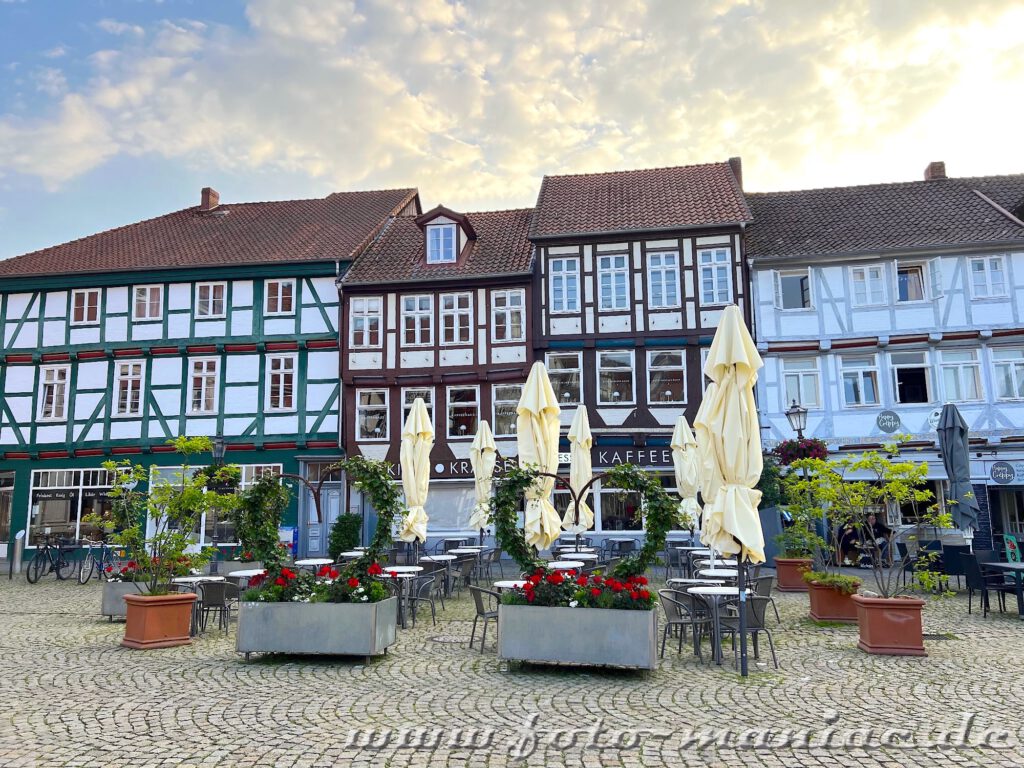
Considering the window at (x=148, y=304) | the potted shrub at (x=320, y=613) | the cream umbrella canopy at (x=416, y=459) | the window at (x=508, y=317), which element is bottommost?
the potted shrub at (x=320, y=613)

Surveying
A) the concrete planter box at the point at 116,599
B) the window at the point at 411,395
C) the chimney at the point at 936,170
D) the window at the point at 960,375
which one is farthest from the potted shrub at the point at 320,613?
the chimney at the point at 936,170

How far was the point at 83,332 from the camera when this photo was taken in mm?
25453

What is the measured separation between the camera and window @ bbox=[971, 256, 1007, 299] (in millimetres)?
21891

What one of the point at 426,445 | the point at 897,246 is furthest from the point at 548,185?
the point at 426,445

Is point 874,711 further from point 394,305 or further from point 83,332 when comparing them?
point 83,332

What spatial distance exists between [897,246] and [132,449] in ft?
75.8

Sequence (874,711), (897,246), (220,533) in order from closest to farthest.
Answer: (874,711) → (897,246) → (220,533)

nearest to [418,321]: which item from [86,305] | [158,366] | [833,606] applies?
[158,366]

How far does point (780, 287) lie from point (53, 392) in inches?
886

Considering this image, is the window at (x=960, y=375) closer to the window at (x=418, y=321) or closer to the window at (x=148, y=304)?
the window at (x=418, y=321)

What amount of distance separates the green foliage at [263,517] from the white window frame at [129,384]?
16632 mm

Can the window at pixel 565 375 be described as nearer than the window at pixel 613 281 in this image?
Yes

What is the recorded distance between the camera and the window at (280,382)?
24.5 m

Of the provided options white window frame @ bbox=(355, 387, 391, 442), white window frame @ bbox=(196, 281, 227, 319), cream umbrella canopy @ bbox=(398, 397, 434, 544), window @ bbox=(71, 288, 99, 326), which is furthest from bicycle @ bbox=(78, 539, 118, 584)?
window @ bbox=(71, 288, 99, 326)
